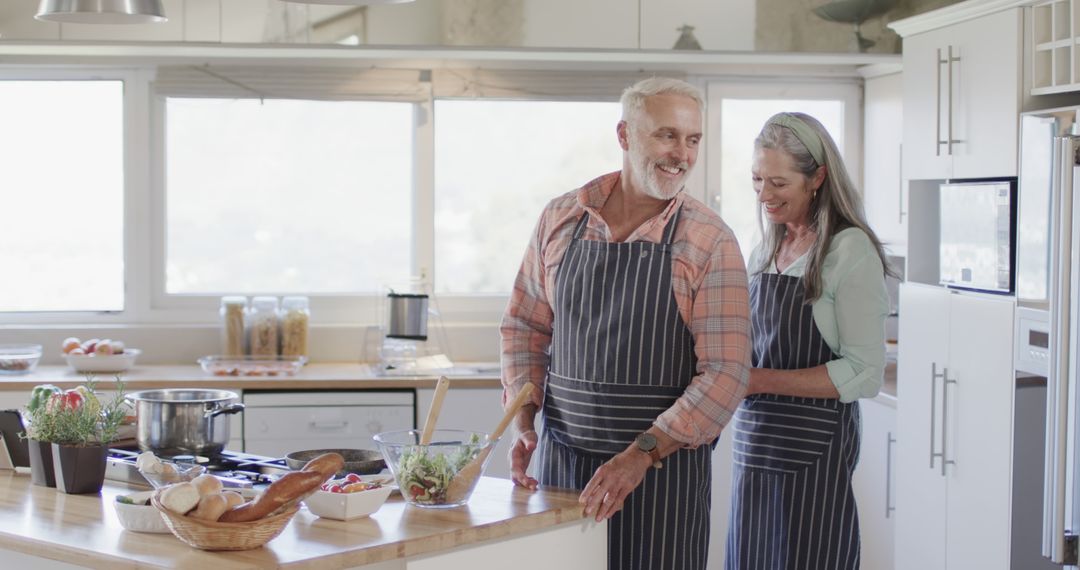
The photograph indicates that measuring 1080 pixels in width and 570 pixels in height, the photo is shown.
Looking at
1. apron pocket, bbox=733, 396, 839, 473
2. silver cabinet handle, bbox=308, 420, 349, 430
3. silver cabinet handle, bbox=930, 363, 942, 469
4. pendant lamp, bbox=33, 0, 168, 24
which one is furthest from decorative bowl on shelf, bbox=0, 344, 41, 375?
silver cabinet handle, bbox=930, 363, 942, 469

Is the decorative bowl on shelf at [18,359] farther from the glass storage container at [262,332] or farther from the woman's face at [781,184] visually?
A: the woman's face at [781,184]

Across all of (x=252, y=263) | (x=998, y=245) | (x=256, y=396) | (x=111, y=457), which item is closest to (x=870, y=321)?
(x=998, y=245)

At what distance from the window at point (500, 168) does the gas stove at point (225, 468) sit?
2.38 meters

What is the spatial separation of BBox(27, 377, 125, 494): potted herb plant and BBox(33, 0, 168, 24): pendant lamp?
0.98 metres

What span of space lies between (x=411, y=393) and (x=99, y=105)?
1746 mm

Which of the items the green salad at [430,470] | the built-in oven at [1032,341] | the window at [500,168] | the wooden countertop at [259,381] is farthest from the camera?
the window at [500,168]

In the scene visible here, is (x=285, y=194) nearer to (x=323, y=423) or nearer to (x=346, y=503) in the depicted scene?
(x=323, y=423)

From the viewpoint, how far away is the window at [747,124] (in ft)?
16.1

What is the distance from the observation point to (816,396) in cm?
264

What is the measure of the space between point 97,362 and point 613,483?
270 cm

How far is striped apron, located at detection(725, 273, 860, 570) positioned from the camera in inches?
104

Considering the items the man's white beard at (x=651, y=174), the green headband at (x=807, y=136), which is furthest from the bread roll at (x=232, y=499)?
the green headband at (x=807, y=136)

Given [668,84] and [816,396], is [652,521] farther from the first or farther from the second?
[668,84]

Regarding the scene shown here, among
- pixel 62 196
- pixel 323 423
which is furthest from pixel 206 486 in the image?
pixel 62 196
